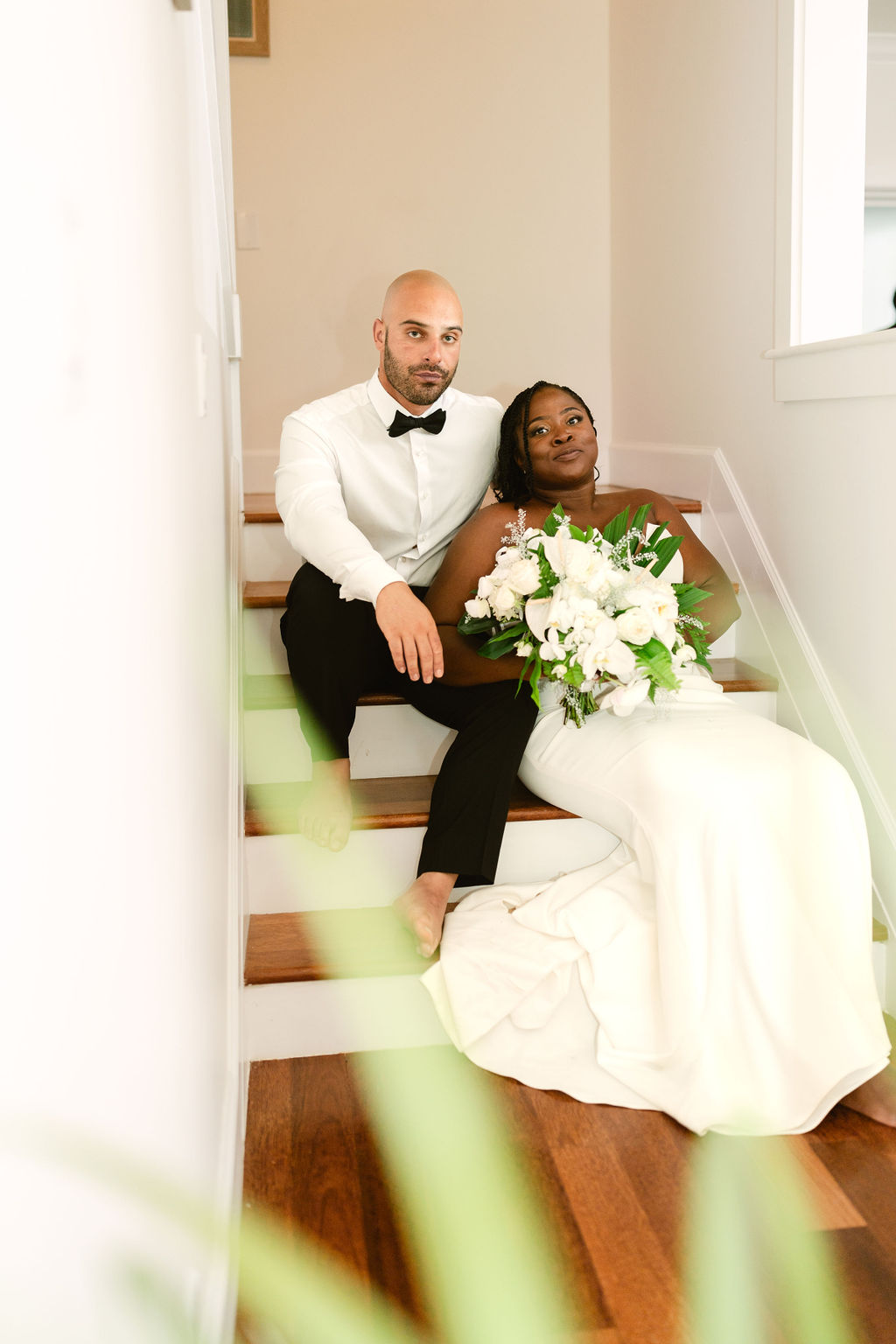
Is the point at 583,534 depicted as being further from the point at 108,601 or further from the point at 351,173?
the point at 351,173

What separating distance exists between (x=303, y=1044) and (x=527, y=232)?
10.3ft

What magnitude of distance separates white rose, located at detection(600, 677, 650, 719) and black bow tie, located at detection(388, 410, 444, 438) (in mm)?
798

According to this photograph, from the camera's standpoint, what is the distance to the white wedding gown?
5.58 ft

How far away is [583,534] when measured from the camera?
2010 mm

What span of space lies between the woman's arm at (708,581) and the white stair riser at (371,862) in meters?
0.53

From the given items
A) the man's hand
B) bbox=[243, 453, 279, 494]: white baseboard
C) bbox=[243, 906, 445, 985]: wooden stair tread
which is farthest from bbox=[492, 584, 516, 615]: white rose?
bbox=[243, 453, 279, 494]: white baseboard

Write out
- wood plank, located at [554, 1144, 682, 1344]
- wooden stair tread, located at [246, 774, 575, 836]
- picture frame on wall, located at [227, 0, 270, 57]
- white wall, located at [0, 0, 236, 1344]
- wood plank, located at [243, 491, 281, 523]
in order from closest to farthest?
white wall, located at [0, 0, 236, 1344]
wood plank, located at [554, 1144, 682, 1344]
wooden stair tread, located at [246, 774, 575, 836]
wood plank, located at [243, 491, 281, 523]
picture frame on wall, located at [227, 0, 270, 57]

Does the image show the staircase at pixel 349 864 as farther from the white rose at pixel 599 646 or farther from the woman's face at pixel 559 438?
the woman's face at pixel 559 438

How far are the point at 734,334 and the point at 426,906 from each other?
69.3 inches

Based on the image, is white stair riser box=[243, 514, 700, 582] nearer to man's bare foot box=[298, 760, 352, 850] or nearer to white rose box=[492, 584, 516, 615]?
man's bare foot box=[298, 760, 352, 850]

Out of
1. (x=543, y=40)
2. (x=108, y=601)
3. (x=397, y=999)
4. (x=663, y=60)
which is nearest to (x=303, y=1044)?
(x=397, y=999)

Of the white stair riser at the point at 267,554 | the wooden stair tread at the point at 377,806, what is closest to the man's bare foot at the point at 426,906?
the wooden stair tread at the point at 377,806

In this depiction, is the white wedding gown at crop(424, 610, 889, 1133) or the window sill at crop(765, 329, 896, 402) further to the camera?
the window sill at crop(765, 329, 896, 402)

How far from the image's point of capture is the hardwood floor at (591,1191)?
135cm
